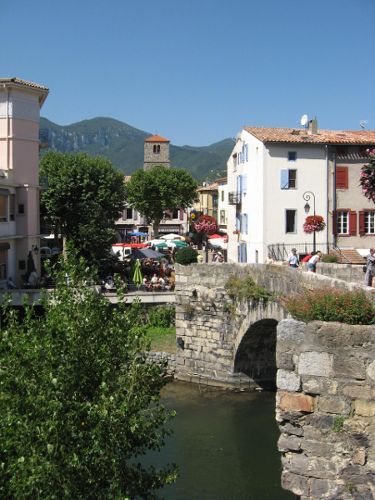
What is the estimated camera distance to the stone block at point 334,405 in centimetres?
859

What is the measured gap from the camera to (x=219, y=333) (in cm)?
2512

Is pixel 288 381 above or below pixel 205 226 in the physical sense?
below

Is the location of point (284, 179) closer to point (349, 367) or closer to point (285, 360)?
point (285, 360)

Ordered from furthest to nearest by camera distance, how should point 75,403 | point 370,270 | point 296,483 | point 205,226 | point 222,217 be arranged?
point 222,217
point 205,226
point 370,270
point 75,403
point 296,483

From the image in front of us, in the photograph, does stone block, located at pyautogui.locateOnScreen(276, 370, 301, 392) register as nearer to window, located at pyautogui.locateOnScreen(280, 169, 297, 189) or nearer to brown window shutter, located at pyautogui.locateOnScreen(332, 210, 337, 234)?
window, located at pyautogui.locateOnScreen(280, 169, 297, 189)

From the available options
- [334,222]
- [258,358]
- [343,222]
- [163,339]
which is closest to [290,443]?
[258,358]

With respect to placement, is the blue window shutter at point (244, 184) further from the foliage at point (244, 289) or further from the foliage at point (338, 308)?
the foliage at point (338, 308)

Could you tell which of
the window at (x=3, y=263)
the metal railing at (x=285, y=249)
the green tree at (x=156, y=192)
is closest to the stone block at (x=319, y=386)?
the window at (x=3, y=263)

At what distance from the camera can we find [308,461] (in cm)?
879

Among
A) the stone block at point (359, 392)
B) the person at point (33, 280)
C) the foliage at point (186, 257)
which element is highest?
the foliage at point (186, 257)

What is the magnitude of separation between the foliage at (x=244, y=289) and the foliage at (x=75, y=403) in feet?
31.0

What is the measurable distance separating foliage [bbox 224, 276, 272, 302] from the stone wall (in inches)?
452

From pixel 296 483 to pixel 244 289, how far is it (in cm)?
1396

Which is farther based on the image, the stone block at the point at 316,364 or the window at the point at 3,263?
the window at the point at 3,263
